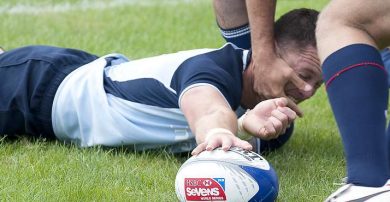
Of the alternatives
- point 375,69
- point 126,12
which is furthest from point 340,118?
point 126,12

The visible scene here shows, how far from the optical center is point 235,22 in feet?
14.7

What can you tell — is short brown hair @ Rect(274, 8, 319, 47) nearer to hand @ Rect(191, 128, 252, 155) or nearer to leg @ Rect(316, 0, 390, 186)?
hand @ Rect(191, 128, 252, 155)

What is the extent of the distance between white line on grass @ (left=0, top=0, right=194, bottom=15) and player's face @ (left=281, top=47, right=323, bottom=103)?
12.9ft

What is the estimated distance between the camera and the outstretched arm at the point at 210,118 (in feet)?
10.1

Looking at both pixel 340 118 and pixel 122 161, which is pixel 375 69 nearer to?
pixel 340 118

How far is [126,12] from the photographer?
7.57 metres

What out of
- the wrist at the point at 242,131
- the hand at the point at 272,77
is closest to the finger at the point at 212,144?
the wrist at the point at 242,131

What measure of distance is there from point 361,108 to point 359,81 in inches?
3.1

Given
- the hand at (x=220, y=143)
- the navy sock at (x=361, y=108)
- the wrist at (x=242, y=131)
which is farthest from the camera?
the wrist at (x=242, y=131)

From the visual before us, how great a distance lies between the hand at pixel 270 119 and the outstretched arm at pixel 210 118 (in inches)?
3.4

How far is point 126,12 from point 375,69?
196 inches

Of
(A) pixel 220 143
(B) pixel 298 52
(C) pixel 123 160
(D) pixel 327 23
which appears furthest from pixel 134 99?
(D) pixel 327 23

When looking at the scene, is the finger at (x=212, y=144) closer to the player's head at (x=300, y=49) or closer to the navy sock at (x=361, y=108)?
the navy sock at (x=361, y=108)

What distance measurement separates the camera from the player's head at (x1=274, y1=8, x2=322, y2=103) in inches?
149
